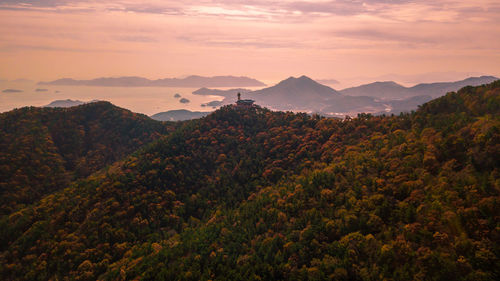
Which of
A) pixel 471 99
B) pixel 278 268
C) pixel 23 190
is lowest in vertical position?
pixel 23 190

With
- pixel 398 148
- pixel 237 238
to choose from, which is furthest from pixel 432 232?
pixel 237 238

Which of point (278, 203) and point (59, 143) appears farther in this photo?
point (59, 143)

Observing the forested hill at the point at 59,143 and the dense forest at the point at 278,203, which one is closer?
the dense forest at the point at 278,203

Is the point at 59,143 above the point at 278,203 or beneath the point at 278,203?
above

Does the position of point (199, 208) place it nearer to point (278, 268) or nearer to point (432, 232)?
point (278, 268)

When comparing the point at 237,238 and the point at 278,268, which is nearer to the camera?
the point at 278,268
